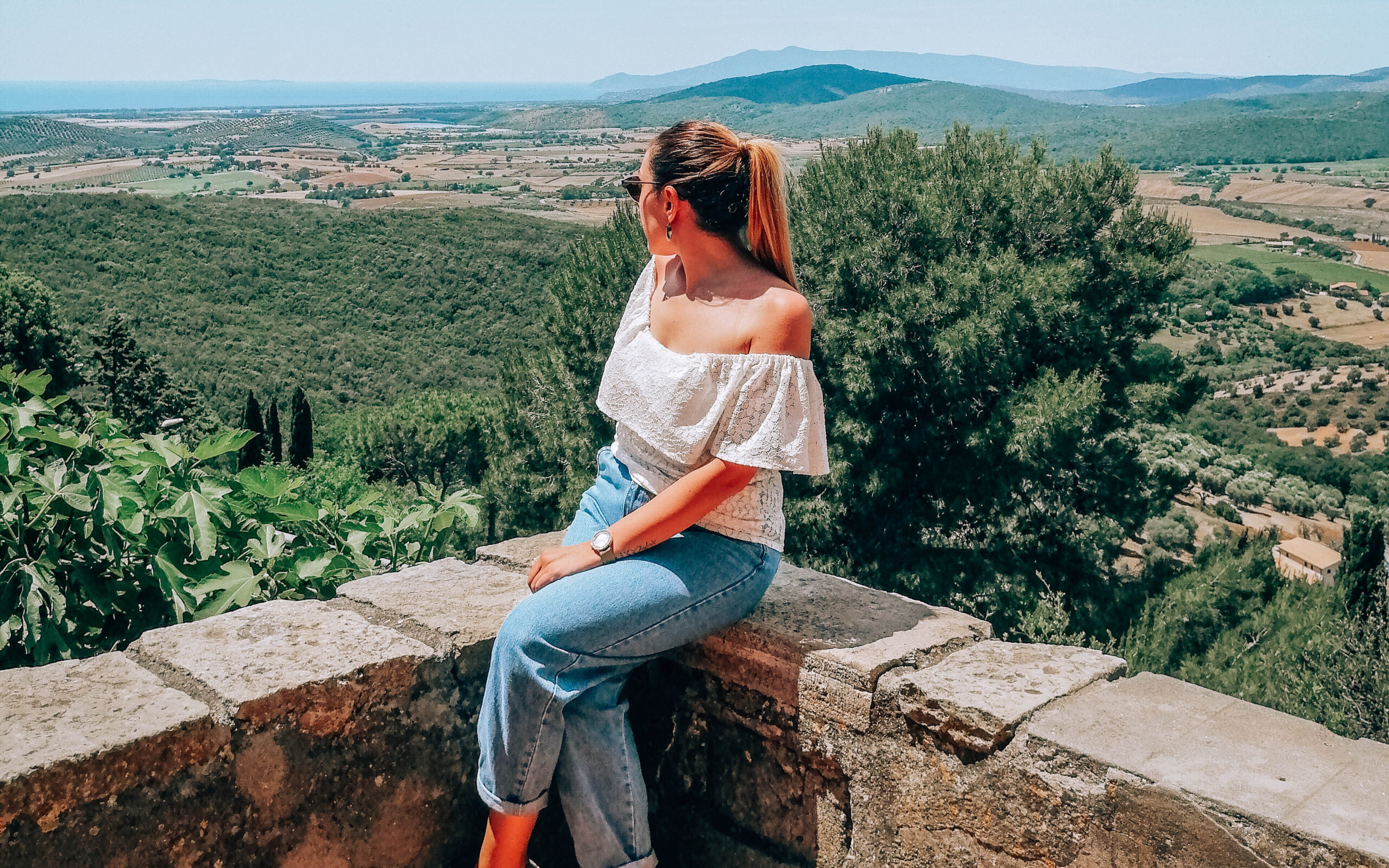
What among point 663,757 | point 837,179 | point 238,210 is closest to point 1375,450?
point 837,179

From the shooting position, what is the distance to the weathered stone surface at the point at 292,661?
150 centimetres

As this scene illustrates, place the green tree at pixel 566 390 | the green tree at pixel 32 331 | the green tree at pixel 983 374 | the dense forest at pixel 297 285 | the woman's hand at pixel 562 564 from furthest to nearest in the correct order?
the dense forest at pixel 297 285
the green tree at pixel 32 331
the green tree at pixel 566 390
the green tree at pixel 983 374
the woman's hand at pixel 562 564

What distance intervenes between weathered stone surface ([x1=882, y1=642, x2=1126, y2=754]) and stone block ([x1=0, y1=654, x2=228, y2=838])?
1.06 metres

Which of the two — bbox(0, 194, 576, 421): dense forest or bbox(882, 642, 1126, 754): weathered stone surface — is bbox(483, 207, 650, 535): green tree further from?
bbox(0, 194, 576, 421): dense forest

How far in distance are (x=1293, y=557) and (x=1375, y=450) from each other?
13.3 metres

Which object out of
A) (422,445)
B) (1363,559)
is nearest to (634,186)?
(1363,559)

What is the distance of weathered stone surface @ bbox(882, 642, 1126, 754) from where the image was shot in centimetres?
142

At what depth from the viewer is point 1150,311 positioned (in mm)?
14289

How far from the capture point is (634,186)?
6.16 ft

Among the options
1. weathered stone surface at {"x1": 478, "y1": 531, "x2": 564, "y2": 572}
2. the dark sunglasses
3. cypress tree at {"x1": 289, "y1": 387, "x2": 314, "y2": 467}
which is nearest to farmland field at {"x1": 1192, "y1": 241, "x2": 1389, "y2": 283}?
cypress tree at {"x1": 289, "y1": 387, "x2": 314, "y2": 467}

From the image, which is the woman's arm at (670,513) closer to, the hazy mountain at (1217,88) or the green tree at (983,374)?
the green tree at (983,374)

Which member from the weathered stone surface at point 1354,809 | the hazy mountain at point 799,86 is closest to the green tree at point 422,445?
the weathered stone surface at point 1354,809

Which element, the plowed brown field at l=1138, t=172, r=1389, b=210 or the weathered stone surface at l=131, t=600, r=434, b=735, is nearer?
the weathered stone surface at l=131, t=600, r=434, b=735

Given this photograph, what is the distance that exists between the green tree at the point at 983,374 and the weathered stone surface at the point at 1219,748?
11.6 m
